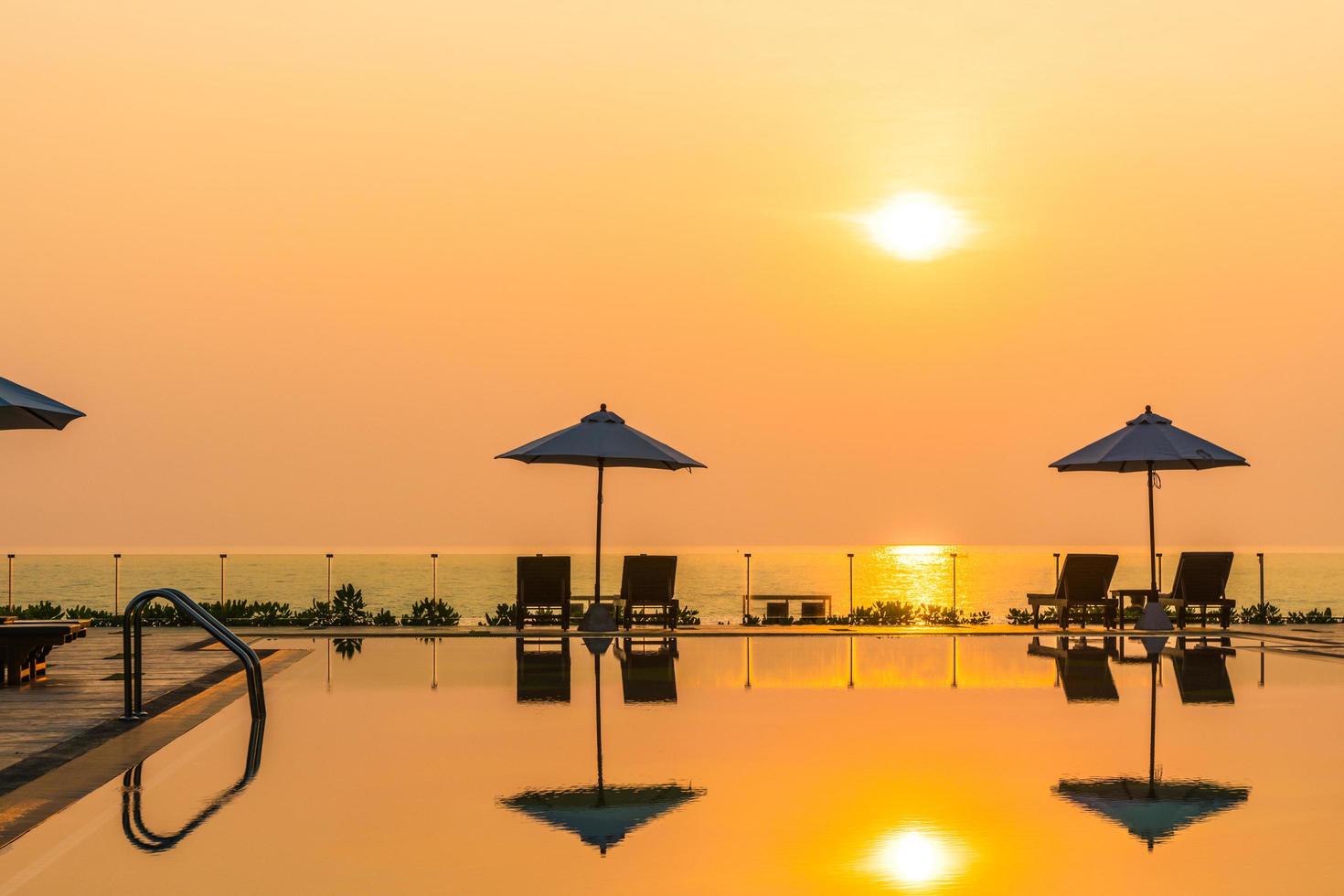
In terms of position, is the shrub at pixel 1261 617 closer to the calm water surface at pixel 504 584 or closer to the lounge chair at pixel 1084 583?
the lounge chair at pixel 1084 583

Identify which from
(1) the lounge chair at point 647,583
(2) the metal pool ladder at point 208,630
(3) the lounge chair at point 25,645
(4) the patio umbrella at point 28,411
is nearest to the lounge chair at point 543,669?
(1) the lounge chair at point 647,583

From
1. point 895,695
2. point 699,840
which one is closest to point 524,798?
point 699,840

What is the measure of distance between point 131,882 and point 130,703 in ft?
15.6

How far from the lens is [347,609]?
19.8m

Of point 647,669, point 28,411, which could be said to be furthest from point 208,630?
point 647,669

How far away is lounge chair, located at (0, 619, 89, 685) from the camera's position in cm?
1155

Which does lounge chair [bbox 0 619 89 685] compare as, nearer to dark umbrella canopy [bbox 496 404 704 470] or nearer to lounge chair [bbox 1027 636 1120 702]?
dark umbrella canopy [bbox 496 404 704 470]

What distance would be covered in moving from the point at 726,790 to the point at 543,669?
654cm

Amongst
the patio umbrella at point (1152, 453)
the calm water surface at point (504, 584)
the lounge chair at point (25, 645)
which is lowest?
the calm water surface at point (504, 584)

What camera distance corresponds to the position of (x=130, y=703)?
9.70 meters

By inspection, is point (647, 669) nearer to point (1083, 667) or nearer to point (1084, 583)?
point (1083, 667)

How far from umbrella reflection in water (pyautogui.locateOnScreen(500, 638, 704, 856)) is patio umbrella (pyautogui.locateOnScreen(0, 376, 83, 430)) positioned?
23.6ft

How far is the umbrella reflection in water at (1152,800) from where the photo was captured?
6312 millimetres

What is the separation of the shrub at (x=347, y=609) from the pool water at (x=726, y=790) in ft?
23.3
